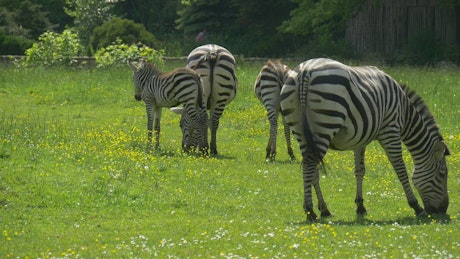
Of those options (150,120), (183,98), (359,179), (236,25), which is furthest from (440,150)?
(236,25)

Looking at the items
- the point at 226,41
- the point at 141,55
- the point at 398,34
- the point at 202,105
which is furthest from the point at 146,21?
the point at 202,105

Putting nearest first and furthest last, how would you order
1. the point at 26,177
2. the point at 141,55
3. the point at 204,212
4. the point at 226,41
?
the point at 204,212 → the point at 26,177 → the point at 141,55 → the point at 226,41

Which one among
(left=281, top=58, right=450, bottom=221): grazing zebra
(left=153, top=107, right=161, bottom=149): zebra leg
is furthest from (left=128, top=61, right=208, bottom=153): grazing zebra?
(left=281, top=58, right=450, bottom=221): grazing zebra

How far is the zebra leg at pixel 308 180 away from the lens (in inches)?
535

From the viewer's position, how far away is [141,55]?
34.7 m

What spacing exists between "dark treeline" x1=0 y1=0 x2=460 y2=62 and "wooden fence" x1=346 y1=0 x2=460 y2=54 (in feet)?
0.18

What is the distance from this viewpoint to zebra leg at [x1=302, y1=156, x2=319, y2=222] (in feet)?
44.6

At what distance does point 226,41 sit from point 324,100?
37.9 m

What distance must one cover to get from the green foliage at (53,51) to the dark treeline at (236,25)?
478cm

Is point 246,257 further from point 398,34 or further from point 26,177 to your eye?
point 398,34

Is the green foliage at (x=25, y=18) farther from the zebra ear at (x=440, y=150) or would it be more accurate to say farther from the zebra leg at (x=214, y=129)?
the zebra ear at (x=440, y=150)

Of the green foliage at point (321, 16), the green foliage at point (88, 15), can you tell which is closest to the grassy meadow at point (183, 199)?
the green foliage at point (321, 16)

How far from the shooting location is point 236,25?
52.5 m

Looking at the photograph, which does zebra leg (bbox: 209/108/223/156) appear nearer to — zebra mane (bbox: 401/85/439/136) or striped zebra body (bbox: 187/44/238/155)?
striped zebra body (bbox: 187/44/238/155)
